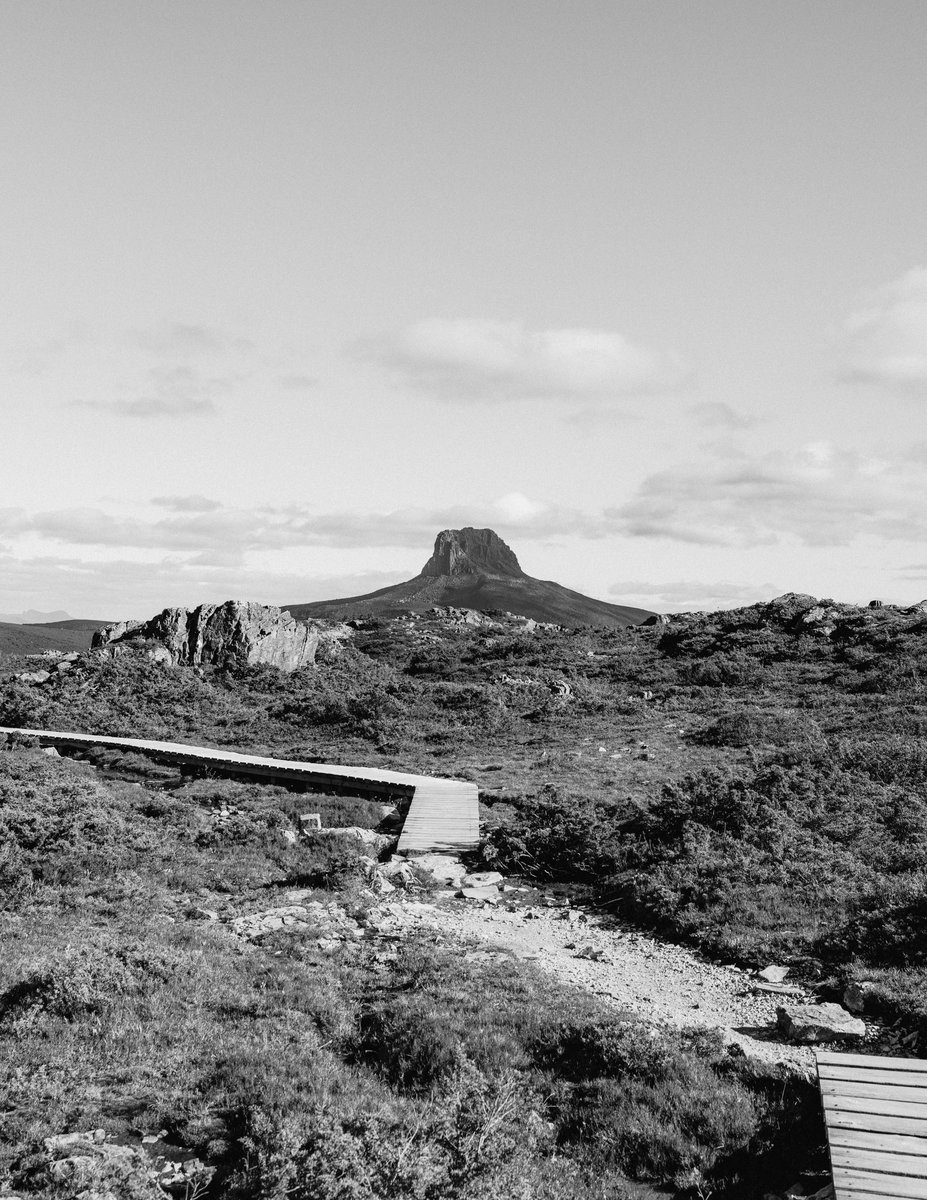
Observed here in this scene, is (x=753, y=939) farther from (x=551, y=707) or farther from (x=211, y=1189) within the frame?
(x=551, y=707)

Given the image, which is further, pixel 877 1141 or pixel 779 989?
pixel 779 989

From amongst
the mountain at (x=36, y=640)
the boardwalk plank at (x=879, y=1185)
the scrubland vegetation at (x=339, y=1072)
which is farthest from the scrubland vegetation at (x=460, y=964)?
the mountain at (x=36, y=640)

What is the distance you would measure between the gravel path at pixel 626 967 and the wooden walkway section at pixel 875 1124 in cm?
172

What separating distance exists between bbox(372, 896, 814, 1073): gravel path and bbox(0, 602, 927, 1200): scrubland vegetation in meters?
0.69

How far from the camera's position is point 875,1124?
708cm

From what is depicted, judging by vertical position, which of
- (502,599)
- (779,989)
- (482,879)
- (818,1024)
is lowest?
(482,879)

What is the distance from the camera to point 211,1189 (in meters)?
6.99

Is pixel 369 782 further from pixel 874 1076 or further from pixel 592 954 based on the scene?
pixel 874 1076

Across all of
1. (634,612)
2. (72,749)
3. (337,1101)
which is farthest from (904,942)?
(634,612)

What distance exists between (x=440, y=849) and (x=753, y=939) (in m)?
7.98

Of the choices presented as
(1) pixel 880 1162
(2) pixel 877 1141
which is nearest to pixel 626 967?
(2) pixel 877 1141

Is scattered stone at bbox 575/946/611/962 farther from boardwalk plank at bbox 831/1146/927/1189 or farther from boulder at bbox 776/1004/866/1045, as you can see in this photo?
boardwalk plank at bbox 831/1146/927/1189

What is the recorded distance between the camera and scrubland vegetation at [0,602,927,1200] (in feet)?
24.9

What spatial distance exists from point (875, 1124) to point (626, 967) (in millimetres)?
6135
